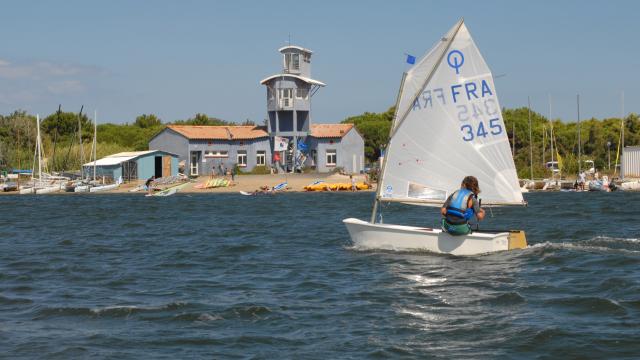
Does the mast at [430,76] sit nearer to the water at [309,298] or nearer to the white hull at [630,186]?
the water at [309,298]

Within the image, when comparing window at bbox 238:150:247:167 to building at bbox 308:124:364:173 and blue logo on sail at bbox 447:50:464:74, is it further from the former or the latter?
blue logo on sail at bbox 447:50:464:74

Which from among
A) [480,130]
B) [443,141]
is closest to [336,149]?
[443,141]

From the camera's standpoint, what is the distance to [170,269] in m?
23.1

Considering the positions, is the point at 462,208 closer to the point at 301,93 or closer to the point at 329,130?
the point at 301,93

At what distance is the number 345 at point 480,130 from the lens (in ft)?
79.0

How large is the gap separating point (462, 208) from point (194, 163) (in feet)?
209

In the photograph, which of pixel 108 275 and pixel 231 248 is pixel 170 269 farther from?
pixel 231 248

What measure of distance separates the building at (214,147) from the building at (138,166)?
7.49 ft

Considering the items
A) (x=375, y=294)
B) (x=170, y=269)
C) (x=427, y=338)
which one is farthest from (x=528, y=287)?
(x=170, y=269)

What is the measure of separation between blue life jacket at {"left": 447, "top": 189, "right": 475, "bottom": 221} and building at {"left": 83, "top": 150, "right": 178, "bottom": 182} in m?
59.7

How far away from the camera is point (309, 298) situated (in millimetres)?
18141

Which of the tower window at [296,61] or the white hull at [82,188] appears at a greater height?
the tower window at [296,61]

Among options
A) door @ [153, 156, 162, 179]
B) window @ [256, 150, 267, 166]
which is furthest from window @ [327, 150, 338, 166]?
door @ [153, 156, 162, 179]

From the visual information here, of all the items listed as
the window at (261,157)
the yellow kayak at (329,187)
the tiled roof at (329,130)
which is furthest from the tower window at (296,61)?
the yellow kayak at (329,187)
